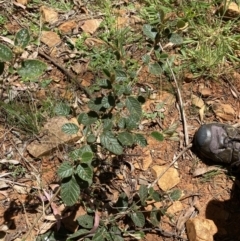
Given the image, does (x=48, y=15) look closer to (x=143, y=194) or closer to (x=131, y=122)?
(x=131, y=122)

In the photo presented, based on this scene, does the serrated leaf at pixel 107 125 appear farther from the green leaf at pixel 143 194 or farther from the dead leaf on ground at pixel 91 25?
the dead leaf on ground at pixel 91 25

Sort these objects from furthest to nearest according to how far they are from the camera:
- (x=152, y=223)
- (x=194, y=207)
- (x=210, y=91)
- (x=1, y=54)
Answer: (x=210, y=91) → (x=194, y=207) → (x=152, y=223) → (x=1, y=54)

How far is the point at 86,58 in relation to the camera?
7.72 feet

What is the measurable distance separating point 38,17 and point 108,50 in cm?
43

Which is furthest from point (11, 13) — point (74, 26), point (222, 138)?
point (222, 138)

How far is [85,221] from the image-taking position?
5.90 feet

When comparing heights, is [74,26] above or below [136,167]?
above

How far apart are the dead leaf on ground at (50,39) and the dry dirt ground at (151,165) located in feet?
0.12

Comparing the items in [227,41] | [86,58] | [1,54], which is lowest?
[86,58]

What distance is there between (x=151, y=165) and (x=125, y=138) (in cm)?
55

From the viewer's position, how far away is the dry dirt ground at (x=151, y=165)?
75.9 inches

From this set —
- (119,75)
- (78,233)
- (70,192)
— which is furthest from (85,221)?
(119,75)

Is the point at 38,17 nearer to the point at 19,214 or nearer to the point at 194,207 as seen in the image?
the point at 19,214

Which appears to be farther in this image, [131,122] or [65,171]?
[131,122]
